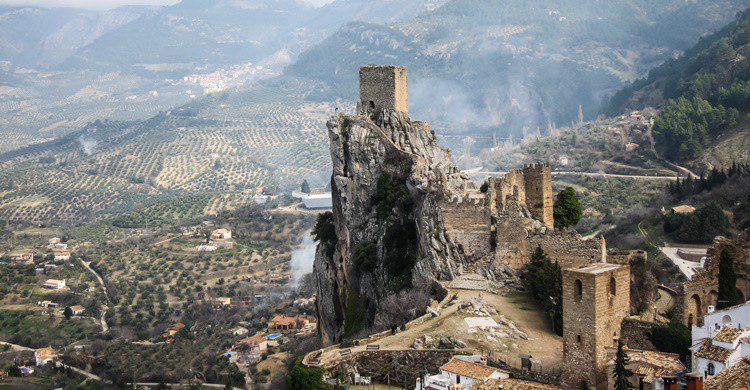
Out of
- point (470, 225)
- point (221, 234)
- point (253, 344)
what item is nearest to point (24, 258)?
point (221, 234)

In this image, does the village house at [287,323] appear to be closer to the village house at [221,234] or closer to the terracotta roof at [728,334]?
the village house at [221,234]

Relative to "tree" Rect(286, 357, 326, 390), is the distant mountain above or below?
above

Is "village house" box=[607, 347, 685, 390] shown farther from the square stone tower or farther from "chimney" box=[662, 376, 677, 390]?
the square stone tower

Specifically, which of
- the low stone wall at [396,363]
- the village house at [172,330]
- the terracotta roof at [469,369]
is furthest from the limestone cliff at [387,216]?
the village house at [172,330]

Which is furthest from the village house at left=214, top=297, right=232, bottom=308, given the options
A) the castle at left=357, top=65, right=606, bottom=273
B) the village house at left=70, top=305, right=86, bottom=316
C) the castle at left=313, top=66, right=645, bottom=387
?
the castle at left=357, top=65, right=606, bottom=273

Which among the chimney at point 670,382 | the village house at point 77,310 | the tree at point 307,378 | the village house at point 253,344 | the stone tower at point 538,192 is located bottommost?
the village house at point 253,344

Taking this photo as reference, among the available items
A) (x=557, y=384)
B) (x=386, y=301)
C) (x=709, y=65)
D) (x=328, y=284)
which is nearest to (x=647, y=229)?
(x=328, y=284)

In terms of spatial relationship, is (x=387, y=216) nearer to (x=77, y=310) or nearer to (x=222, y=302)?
(x=222, y=302)

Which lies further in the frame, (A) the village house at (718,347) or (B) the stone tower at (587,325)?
(B) the stone tower at (587,325)
